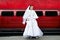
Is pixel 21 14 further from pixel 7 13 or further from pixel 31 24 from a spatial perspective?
pixel 31 24

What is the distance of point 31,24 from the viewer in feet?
38.0

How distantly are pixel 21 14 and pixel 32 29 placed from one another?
1459 millimetres

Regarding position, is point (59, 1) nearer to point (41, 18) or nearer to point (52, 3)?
point (52, 3)

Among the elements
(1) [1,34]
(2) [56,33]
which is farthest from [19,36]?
(2) [56,33]

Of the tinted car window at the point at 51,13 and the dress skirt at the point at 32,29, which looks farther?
the tinted car window at the point at 51,13

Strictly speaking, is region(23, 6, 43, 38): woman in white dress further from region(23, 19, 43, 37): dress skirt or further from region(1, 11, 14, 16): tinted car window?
region(1, 11, 14, 16): tinted car window

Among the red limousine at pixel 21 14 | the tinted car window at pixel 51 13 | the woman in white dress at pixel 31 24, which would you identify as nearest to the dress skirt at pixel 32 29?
the woman in white dress at pixel 31 24

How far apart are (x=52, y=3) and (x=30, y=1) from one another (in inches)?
42.8

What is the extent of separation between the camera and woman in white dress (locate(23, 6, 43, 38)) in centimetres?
1148

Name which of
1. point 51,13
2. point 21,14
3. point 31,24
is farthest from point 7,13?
point 51,13

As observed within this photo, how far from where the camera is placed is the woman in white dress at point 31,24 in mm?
11477

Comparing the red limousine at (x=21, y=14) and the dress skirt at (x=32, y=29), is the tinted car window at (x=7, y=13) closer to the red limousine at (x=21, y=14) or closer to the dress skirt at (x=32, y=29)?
the red limousine at (x=21, y=14)

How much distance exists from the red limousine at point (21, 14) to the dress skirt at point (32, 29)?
3.50ft

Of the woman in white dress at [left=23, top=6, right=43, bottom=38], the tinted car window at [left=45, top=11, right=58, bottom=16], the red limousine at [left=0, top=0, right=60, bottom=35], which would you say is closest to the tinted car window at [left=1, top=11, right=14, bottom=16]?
the red limousine at [left=0, top=0, right=60, bottom=35]
